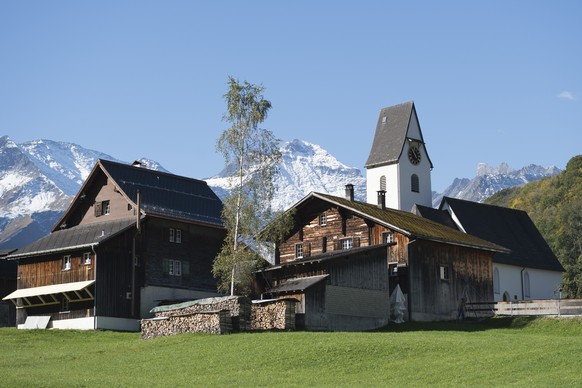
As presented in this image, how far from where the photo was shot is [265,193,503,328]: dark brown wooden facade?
54969 millimetres

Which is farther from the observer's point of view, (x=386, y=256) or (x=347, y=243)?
(x=347, y=243)

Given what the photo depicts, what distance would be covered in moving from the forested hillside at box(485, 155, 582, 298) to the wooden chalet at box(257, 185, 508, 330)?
32.4m

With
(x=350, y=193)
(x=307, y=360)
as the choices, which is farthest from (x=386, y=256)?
(x=307, y=360)

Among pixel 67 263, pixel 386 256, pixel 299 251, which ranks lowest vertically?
pixel 386 256

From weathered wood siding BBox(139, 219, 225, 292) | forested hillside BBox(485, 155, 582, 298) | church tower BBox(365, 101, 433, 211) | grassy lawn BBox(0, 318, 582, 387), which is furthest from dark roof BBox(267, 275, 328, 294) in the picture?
forested hillside BBox(485, 155, 582, 298)

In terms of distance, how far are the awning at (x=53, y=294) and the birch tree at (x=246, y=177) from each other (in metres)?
8.90

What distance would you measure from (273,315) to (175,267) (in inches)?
639

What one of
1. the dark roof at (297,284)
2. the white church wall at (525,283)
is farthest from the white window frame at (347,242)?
the white church wall at (525,283)

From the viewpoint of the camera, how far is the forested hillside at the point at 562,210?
99.6 meters

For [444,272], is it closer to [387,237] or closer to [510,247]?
[387,237]

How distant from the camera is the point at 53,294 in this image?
63.2m

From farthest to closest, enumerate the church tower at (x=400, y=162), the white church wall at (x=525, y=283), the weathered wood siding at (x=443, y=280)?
the church tower at (x=400, y=162) → the white church wall at (x=525, y=283) → the weathered wood siding at (x=443, y=280)

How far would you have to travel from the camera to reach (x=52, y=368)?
40.3m

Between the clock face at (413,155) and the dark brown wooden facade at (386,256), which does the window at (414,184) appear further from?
the dark brown wooden facade at (386,256)
